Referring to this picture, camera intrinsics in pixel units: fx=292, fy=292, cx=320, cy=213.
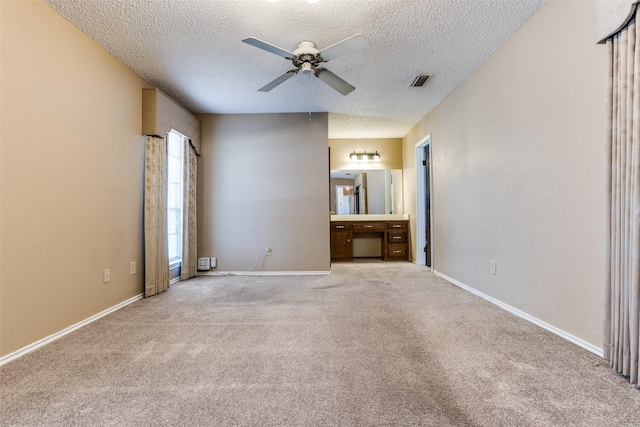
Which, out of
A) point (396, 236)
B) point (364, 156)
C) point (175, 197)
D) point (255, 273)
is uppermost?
point (364, 156)

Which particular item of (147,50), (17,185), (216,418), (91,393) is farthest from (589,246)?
(147,50)

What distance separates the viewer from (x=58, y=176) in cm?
212

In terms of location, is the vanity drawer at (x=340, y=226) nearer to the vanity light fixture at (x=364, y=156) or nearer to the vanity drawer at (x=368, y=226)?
the vanity drawer at (x=368, y=226)

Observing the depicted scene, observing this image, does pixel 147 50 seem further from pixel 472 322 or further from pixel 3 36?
pixel 472 322

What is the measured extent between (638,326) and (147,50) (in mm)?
3877

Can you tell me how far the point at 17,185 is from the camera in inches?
Answer: 71.9

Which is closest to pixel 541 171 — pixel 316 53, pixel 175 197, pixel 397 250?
pixel 316 53

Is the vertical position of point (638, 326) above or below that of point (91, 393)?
above

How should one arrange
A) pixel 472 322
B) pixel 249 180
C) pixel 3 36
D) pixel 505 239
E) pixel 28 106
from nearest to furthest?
pixel 3 36 < pixel 28 106 < pixel 472 322 < pixel 505 239 < pixel 249 180

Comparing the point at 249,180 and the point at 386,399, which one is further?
the point at 249,180

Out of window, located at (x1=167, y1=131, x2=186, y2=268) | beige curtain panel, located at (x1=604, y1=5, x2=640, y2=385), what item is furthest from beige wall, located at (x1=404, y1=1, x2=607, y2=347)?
window, located at (x1=167, y1=131, x2=186, y2=268)

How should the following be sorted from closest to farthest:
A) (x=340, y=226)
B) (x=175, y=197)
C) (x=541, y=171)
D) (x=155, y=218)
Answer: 1. (x=541, y=171)
2. (x=155, y=218)
3. (x=175, y=197)
4. (x=340, y=226)

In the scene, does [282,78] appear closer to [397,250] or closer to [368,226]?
[368,226]

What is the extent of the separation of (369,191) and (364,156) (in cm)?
70
